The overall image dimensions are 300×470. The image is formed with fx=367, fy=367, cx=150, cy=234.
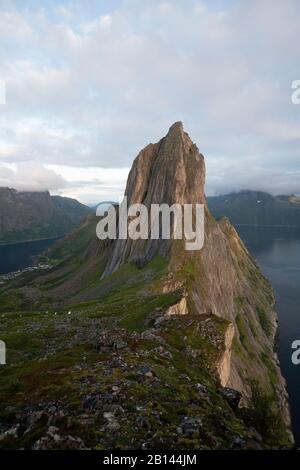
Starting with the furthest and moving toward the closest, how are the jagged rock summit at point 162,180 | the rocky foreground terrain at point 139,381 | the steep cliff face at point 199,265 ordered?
1. the jagged rock summit at point 162,180
2. the steep cliff face at point 199,265
3. the rocky foreground terrain at point 139,381

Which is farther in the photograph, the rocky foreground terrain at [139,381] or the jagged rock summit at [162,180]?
the jagged rock summit at [162,180]

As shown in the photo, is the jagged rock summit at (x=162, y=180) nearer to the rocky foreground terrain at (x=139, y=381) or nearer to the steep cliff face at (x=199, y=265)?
the steep cliff face at (x=199, y=265)

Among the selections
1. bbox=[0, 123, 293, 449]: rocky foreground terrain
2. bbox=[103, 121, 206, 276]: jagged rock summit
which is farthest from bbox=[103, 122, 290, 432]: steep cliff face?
bbox=[0, 123, 293, 449]: rocky foreground terrain

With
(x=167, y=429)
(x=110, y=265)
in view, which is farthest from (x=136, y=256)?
(x=167, y=429)

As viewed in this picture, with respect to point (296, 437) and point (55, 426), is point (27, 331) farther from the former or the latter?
point (296, 437)

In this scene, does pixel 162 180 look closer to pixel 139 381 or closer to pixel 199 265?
pixel 199 265

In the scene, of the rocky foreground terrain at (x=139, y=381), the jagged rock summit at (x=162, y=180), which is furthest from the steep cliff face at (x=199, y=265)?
the rocky foreground terrain at (x=139, y=381)

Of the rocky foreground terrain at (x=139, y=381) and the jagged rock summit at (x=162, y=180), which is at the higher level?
the jagged rock summit at (x=162, y=180)

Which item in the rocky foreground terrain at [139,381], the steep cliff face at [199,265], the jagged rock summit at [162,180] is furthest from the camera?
the jagged rock summit at [162,180]

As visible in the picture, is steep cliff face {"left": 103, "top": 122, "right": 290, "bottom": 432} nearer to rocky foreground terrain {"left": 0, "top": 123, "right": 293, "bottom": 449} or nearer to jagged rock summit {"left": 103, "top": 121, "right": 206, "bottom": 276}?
jagged rock summit {"left": 103, "top": 121, "right": 206, "bottom": 276}

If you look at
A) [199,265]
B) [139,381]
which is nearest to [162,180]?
[199,265]
